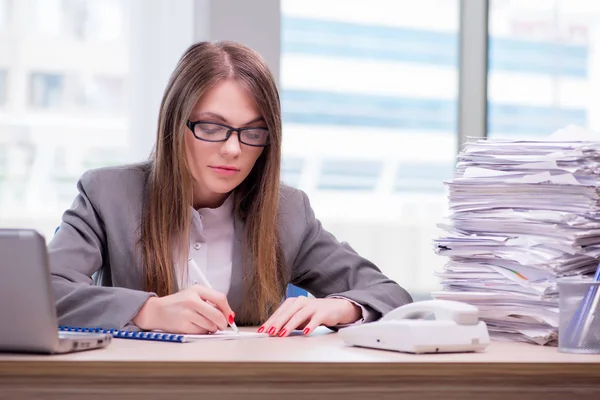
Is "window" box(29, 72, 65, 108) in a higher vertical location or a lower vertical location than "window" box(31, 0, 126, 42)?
lower

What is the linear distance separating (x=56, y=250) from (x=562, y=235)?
99 cm

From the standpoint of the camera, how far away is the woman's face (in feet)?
5.88

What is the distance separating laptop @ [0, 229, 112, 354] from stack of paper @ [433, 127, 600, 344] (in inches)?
28.9

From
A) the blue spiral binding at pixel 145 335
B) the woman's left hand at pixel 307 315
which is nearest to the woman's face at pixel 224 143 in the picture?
the woman's left hand at pixel 307 315

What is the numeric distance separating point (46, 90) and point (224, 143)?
202cm

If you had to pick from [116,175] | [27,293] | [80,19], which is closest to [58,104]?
[80,19]

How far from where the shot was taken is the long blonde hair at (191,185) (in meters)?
1.84

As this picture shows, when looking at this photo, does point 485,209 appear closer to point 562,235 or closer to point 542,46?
point 562,235

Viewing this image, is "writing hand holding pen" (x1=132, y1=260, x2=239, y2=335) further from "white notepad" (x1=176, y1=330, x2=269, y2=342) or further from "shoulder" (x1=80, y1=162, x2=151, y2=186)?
"shoulder" (x1=80, y1=162, x2=151, y2=186)

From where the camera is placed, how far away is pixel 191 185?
6.22 ft

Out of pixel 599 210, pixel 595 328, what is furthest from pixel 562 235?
pixel 595 328

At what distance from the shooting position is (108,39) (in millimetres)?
3537

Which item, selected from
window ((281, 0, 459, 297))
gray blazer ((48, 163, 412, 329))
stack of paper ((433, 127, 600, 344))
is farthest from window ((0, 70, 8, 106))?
stack of paper ((433, 127, 600, 344))

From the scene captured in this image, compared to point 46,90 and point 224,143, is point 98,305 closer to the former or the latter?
point 224,143
